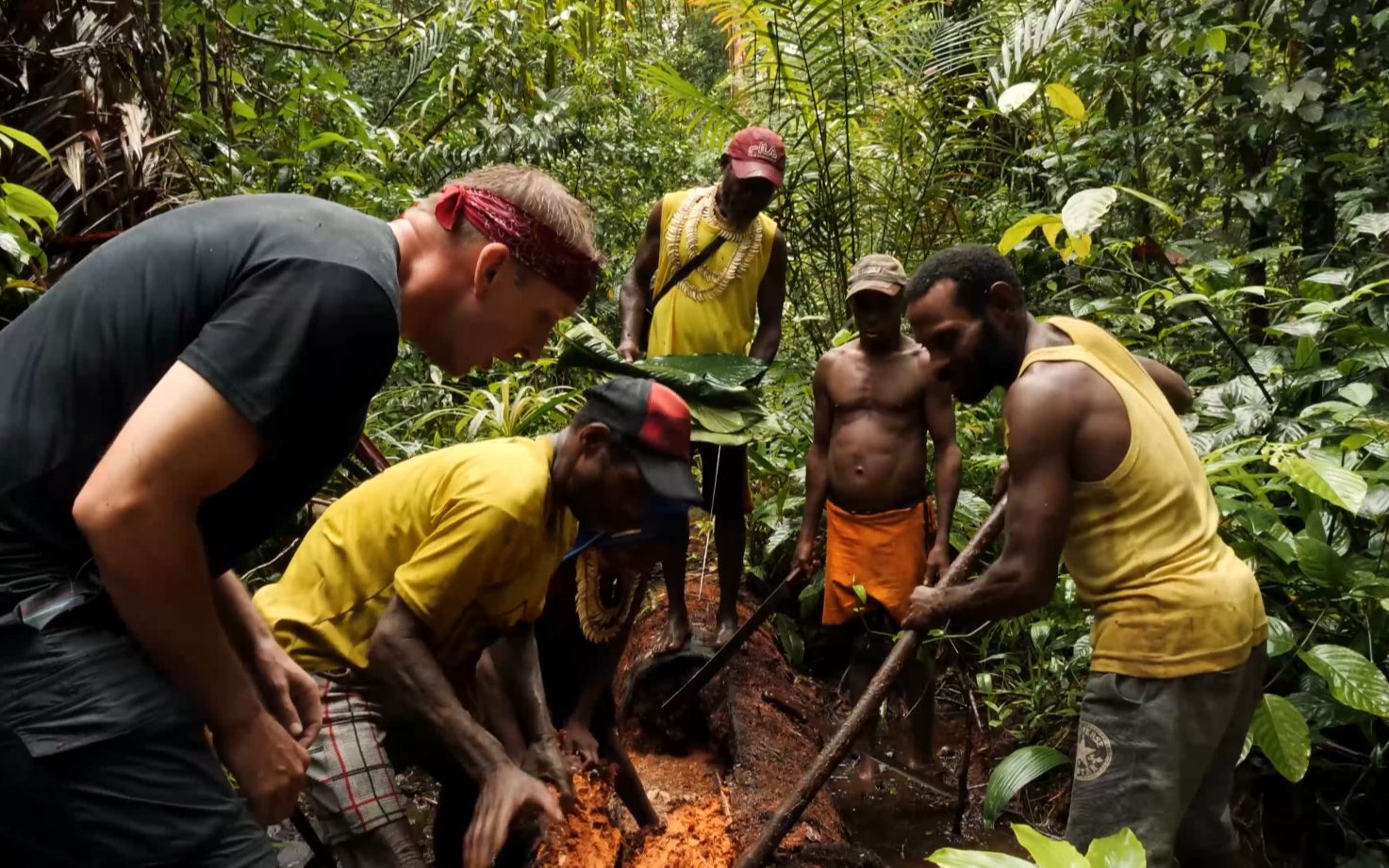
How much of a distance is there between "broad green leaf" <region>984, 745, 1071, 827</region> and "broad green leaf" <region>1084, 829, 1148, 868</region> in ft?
5.41

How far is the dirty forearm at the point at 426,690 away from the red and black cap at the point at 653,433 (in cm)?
64

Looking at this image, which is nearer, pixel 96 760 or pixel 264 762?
pixel 96 760

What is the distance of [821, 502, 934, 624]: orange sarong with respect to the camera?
4.18 metres

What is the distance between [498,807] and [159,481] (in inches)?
47.5

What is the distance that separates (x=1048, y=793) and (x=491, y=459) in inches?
106

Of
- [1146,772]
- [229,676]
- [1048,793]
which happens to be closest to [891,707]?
[1048,793]

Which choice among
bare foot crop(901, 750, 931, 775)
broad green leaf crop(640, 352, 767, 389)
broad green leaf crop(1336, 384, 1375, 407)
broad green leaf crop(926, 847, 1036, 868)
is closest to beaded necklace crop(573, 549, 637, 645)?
broad green leaf crop(640, 352, 767, 389)

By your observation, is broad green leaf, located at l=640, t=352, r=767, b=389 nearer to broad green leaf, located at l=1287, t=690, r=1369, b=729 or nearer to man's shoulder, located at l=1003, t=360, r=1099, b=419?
man's shoulder, located at l=1003, t=360, r=1099, b=419

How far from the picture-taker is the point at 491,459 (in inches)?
90.0

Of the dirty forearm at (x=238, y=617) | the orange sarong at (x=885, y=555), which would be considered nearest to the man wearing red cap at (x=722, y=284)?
the orange sarong at (x=885, y=555)

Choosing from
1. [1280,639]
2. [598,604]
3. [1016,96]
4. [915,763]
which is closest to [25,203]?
[598,604]

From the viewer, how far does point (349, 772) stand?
2223 millimetres

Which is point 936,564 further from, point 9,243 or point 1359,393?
point 9,243

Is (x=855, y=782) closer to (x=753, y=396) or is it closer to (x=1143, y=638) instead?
(x=753, y=396)
